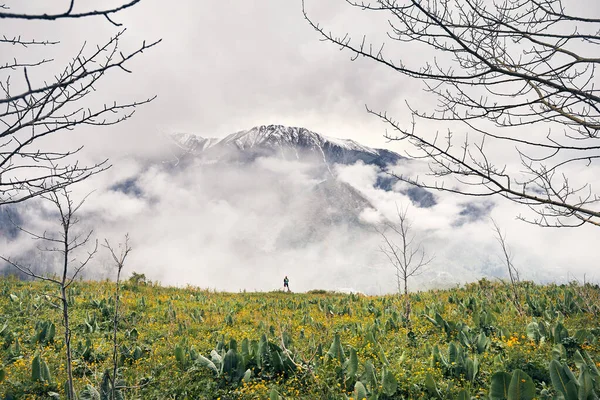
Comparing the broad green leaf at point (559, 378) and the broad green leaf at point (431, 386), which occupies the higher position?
the broad green leaf at point (559, 378)

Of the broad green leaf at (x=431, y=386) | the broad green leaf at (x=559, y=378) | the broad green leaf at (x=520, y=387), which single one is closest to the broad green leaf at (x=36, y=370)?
the broad green leaf at (x=431, y=386)

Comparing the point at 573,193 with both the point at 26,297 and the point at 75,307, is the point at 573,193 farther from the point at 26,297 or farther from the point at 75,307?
the point at 26,297

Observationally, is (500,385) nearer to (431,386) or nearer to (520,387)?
(520,387)

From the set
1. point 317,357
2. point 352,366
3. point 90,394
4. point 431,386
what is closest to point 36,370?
point 90,394

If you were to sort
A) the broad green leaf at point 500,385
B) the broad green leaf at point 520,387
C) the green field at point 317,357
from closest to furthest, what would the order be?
the broad green leaf at point 520,387 → the broad green leaf at point 500,385 → the green field at point 317,357

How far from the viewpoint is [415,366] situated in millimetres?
5012

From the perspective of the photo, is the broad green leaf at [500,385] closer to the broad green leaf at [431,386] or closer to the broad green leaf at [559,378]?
the broad green leaf at [559,378]

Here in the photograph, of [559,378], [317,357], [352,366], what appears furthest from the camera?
[317,357]

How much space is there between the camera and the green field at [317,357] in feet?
13.8

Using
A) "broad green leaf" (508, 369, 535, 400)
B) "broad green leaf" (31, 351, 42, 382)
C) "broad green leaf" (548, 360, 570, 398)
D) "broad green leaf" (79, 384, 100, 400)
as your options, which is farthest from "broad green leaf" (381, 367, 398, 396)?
"broad green leaf" (31, 351, 42, 382)

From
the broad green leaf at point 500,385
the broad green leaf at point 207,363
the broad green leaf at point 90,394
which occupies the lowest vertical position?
the broad green leaf at point 90,394

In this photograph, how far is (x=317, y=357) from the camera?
17.9 feet

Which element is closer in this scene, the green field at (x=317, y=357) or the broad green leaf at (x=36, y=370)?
the green field at (x=317, y=357)

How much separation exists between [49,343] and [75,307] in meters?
3.61
